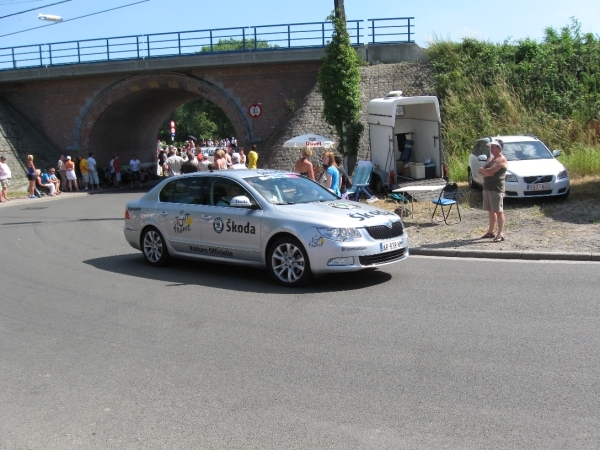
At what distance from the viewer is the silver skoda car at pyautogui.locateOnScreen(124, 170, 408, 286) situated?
29.8 ft

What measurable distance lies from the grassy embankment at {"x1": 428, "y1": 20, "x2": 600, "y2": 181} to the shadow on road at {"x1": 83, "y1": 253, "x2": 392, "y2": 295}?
13.8m

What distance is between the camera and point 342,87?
23469 millimetres

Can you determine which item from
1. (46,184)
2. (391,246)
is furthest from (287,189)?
(46,184)

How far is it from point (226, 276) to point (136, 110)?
30.6 m

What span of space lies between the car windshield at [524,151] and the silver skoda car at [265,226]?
813 centimetres

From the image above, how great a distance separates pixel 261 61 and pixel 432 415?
28.0m

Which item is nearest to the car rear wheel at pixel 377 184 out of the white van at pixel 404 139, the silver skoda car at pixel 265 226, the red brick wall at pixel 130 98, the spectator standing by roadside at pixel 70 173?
the white van at pixel 404 139

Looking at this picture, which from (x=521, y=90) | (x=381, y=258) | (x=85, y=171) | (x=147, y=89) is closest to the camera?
(x=381, y=258)

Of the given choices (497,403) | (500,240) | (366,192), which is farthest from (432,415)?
(366,192)

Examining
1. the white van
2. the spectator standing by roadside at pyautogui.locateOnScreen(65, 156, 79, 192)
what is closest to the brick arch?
the spectator standing by roadside at pyautogui.locateOnScreen(65, 156, 79, 192)

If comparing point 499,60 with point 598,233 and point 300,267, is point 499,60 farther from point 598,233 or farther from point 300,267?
point 300,267

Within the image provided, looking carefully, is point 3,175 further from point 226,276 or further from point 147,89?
point 226,276

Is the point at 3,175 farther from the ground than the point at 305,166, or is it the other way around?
the point at 305,166

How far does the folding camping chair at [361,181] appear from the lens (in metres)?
18.6
